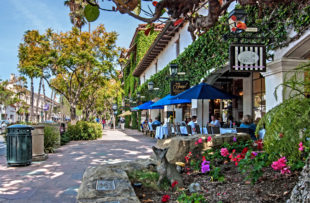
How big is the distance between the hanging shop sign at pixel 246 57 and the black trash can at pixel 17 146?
5665mm

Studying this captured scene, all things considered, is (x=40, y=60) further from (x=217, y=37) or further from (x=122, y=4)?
(x=122, y=4)

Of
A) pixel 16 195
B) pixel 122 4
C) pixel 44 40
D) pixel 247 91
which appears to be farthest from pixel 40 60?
pixel 122 4

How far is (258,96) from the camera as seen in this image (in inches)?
464

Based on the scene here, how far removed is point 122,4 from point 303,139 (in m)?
2.38

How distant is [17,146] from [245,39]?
24.1 ft

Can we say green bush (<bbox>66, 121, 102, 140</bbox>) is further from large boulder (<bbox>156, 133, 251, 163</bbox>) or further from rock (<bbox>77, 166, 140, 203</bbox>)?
rock (<bbox>77, 166, 140, 203</bbox>)

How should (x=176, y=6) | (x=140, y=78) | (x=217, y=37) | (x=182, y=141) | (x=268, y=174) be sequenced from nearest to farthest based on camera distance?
(x=176, y=6) < (x=268, y=174) < (x=182, y=141) < (x=217, y=37) < (x=140, y=78)

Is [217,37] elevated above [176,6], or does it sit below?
above

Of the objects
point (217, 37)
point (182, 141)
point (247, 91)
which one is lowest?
point (182, 141)

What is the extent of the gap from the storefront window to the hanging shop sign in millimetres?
4370

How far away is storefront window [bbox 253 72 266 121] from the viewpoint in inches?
443

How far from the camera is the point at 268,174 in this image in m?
3.75

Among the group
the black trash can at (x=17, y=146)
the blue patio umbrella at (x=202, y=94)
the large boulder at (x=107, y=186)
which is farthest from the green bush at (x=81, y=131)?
the large boulder at (x=107, y=186)

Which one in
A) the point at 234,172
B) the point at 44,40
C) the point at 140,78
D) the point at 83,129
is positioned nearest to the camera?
the point at 234,172
